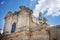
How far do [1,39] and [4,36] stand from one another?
80 cm

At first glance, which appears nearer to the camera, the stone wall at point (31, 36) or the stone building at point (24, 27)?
the stone wall at point (31, 36)

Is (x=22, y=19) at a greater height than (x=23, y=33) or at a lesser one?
greater

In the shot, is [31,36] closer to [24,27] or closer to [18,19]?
[24,27]

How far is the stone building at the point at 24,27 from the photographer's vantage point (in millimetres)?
18036

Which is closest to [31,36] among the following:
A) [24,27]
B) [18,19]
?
[24,27]

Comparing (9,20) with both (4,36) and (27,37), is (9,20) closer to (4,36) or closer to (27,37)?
(4,36)

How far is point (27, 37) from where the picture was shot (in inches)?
728

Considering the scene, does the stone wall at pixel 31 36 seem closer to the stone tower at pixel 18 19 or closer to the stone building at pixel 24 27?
the stone building at pixel 24 27

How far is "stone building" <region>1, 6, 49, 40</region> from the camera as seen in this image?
18.0 metres

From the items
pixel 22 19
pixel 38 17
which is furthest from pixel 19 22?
pixel 38 17

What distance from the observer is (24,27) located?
19.9 metres

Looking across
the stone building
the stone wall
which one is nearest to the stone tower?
the stone building

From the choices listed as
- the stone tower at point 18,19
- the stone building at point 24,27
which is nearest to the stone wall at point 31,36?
the stone building at point 24,27

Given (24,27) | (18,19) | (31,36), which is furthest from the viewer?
(18,19)
